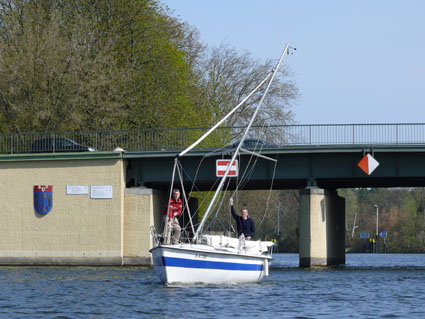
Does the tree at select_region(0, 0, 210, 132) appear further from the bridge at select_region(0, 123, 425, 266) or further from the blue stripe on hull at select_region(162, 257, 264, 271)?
the blue stripe on hull at select_region(162, 257, 264, 271)

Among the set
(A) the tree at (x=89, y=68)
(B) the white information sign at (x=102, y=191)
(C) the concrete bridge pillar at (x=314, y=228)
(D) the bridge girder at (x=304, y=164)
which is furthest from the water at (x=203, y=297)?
(A) the tree at (x=89, y=68)

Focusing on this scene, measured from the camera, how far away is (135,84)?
6350cm

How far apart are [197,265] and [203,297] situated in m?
3.09

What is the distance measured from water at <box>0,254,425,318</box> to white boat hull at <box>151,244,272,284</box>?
1.44 ft

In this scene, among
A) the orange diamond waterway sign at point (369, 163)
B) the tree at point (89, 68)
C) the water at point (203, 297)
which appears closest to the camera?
the water at point (203, 297)

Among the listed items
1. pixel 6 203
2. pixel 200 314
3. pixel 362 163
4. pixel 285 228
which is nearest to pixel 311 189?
pixel 362 163

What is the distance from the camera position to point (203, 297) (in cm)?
2920

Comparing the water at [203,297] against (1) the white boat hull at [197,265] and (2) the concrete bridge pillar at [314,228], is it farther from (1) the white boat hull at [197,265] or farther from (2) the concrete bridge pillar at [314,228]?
(2) the concrete bridge pillar at [314,228]

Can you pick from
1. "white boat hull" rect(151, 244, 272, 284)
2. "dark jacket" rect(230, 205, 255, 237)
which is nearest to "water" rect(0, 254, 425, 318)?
"white boat hull" rect(151, 244, 272, 284)

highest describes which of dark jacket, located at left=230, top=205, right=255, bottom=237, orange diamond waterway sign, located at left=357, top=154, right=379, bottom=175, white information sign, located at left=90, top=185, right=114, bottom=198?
orange diamond waterway sign, located at left=357, top=154, right=379, bottom=175

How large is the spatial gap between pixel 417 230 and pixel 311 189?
113 meters

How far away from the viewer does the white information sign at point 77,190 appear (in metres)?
50.3

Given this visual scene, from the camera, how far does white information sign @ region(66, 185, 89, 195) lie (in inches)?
1982

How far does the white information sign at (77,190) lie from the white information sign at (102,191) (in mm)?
319
